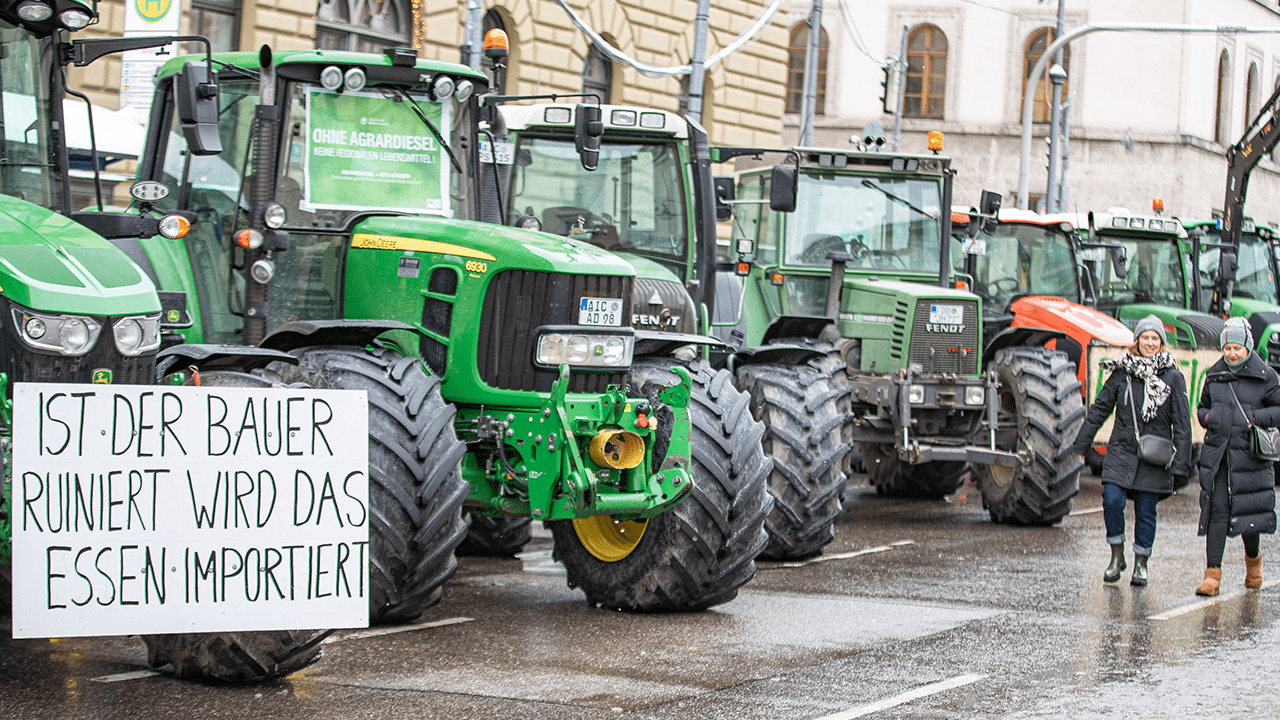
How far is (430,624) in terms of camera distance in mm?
8117

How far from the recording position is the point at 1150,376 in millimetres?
10578

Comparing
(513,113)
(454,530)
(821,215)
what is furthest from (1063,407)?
(454,530)

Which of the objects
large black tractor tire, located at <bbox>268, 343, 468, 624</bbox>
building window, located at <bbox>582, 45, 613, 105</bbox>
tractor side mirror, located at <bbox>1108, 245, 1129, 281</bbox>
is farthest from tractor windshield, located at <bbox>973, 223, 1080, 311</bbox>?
large black tractor tire, located at <bbox>268, 343, 468, 624</bbox>

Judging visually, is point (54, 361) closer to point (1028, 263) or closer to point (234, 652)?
point (234, 652)

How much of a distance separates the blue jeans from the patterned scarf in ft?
1.57

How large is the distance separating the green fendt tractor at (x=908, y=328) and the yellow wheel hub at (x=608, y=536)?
13.9ft

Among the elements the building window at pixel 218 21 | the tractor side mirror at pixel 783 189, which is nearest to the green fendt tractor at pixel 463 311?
the tractor side mirror at pixel 783 189

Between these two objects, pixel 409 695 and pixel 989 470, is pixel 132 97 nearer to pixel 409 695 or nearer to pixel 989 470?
pixel 409 695

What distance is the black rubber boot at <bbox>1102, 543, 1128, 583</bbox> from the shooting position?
10.4 meters

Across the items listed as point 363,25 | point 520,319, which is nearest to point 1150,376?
point 520,319

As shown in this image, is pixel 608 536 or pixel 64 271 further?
pixel 608 536

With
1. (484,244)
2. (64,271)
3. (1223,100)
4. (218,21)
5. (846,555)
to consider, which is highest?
(1223,100)

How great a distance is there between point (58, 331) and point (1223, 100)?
165 ft

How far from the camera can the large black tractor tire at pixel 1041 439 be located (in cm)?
1298
